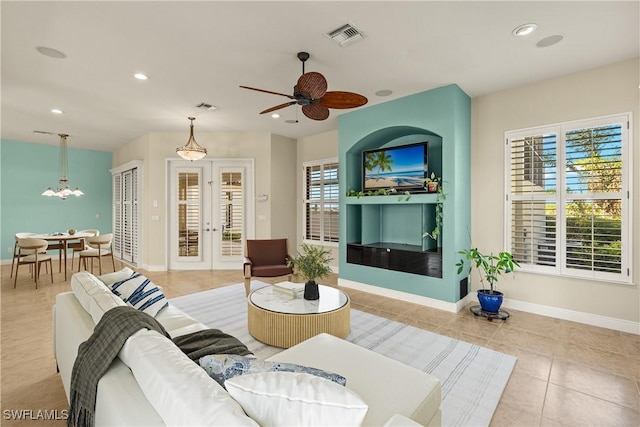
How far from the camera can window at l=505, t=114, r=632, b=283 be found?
327 centimetres

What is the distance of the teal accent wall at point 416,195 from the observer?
3920mm

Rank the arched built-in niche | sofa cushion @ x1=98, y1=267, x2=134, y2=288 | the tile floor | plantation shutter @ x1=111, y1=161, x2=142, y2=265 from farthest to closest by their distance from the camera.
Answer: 1. plantation shutter @ x1=111, y1=161, x2=142, y2=265
2. the arched built-in niche
3. sofa cushion @ x1=98, y1=267, x2=134, y2=288
4. the tile floor

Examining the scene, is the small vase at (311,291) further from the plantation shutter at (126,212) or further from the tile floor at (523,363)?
the plantation shutter at (126,212)

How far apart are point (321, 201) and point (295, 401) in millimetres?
5470

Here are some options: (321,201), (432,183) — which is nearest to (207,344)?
(432,183)

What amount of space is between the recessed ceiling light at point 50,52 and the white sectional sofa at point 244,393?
115 inches

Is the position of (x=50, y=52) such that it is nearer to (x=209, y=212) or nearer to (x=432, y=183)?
(x=209, y=212)

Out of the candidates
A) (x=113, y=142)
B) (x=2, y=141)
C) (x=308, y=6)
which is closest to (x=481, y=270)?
(x=308, y=6)

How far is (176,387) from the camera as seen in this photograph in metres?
0.96

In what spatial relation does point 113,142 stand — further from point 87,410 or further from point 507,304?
point 507,304

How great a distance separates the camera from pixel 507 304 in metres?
4.01

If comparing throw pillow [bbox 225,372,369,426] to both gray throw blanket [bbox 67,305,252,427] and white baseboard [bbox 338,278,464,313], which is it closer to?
gray throw blanket [bbox 67,305,252,427]

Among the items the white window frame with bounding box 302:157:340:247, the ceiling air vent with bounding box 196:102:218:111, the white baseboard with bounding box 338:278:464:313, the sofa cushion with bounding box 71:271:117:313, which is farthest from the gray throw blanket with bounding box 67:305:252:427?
the white window frame with bounding box 302:157:340:247

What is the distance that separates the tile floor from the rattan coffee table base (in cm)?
115
